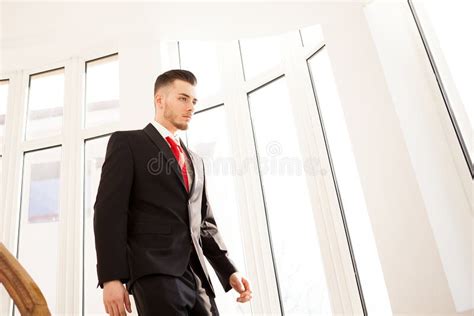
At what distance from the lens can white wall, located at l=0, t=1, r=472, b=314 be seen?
1.53 meters

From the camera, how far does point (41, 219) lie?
10.5 feet

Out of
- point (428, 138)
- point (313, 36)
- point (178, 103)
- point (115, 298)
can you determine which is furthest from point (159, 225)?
point (313, 36)

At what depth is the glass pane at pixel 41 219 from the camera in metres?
3.04

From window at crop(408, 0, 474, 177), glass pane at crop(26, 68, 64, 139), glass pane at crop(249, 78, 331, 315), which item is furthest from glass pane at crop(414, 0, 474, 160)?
glass pane at crop(26, 68, 64, 139)

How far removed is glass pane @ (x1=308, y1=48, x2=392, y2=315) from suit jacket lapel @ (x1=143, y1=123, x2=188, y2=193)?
1.17 m

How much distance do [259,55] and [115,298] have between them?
2208 millimetres

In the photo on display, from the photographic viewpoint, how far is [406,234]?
1582mm

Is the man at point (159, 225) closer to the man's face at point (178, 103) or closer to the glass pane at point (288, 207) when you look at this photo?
the man's face at point (178, 103)

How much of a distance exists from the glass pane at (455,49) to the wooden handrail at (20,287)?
1.68 meters

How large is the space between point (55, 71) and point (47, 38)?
1170 millimetres

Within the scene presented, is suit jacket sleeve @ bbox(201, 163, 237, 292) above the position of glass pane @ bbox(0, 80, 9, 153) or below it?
below

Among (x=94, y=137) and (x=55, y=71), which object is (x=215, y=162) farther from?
(x=55, y=71)

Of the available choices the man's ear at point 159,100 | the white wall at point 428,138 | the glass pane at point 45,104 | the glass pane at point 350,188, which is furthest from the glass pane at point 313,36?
the glass pane at point 45,104

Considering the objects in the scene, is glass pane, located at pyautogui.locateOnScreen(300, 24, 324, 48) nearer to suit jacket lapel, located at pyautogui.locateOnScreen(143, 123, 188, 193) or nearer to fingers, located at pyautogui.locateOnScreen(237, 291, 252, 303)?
suit jacket lapel, located at pyautogui.locateOnScreen(143, 123, 188, 193)
